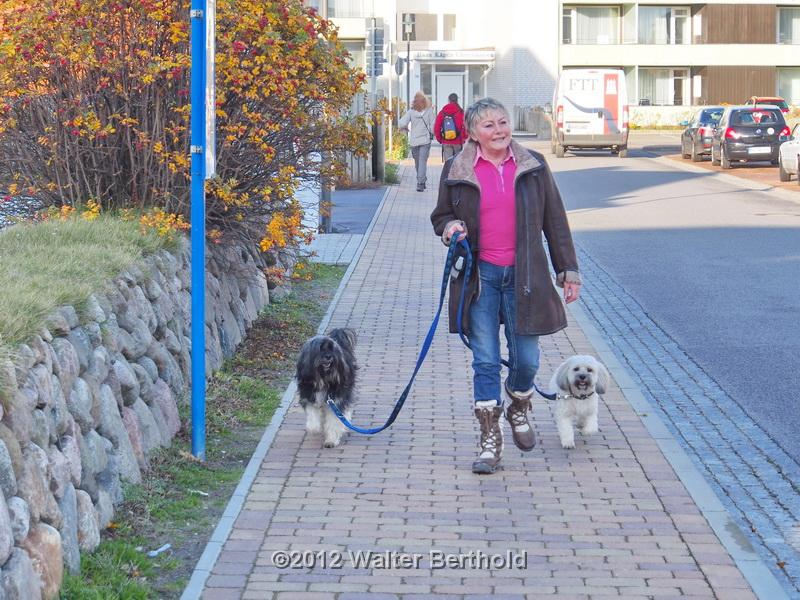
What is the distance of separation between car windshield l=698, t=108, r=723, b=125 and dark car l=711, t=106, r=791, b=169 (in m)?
2.78

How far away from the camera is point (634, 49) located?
66.8 meters

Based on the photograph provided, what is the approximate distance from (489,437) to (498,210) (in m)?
1.20

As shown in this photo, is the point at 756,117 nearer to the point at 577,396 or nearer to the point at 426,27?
the point at 577,396

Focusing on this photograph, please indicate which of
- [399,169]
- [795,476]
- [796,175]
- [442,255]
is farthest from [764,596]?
[399,169]

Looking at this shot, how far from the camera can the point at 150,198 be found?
29.3ft

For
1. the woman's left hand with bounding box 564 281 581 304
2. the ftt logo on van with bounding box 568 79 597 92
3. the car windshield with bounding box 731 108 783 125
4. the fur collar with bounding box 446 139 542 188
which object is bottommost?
the woman's left hand with bounding box 564 281 581 304

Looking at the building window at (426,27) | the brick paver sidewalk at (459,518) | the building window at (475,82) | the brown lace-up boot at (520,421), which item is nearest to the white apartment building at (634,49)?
the building window at (475,82)

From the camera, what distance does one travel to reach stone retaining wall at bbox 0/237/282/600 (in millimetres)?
4230

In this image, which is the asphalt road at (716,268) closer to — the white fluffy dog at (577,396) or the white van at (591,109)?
the white fluffy dog at (577,396)

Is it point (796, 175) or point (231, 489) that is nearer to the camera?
point (231, 489)

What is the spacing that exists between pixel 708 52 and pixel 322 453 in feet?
212

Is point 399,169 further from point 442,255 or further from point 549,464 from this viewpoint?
point 549,464

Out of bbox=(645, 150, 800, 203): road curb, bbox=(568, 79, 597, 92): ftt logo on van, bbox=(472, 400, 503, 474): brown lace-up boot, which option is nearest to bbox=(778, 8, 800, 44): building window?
bbox=(568, 79, 597, 92): ftt logo on van

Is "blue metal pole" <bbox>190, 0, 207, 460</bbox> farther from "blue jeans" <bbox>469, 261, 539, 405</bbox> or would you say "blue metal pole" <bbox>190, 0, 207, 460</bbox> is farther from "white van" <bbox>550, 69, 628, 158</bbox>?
"white van" <bbox>550, 69, 628, 158</bbox>
